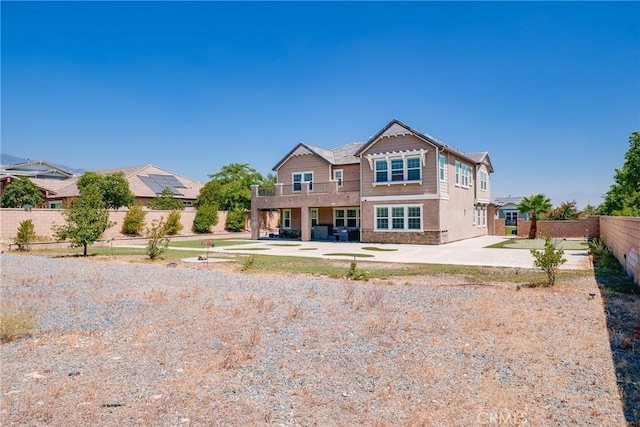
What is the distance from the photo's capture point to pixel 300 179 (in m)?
31.2

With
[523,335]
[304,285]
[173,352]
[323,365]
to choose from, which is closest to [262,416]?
[323,365]

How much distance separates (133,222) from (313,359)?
2966 centimetres

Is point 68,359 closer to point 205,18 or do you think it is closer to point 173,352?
point 173,352

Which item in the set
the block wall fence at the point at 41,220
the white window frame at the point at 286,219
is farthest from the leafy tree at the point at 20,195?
the white window frame at the point at 286,219

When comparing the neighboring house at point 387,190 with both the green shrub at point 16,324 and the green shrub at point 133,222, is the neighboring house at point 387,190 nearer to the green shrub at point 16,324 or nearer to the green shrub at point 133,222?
the green shrub at point 133,222

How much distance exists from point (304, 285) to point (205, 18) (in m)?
11.6

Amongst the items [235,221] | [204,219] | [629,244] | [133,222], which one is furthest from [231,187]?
[629,244]

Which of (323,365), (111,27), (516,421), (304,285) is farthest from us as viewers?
(111,27)

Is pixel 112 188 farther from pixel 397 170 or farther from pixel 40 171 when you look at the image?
pixel 40 171

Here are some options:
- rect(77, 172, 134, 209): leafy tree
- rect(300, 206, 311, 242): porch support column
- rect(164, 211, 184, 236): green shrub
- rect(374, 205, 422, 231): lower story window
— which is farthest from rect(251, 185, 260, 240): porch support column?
rect(77, 172, 134, 209): leafy tree

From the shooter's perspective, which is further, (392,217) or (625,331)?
(392,217)

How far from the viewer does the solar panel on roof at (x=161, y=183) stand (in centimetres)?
4480

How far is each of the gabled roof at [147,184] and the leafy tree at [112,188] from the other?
2871 mm

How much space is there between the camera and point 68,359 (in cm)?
536
